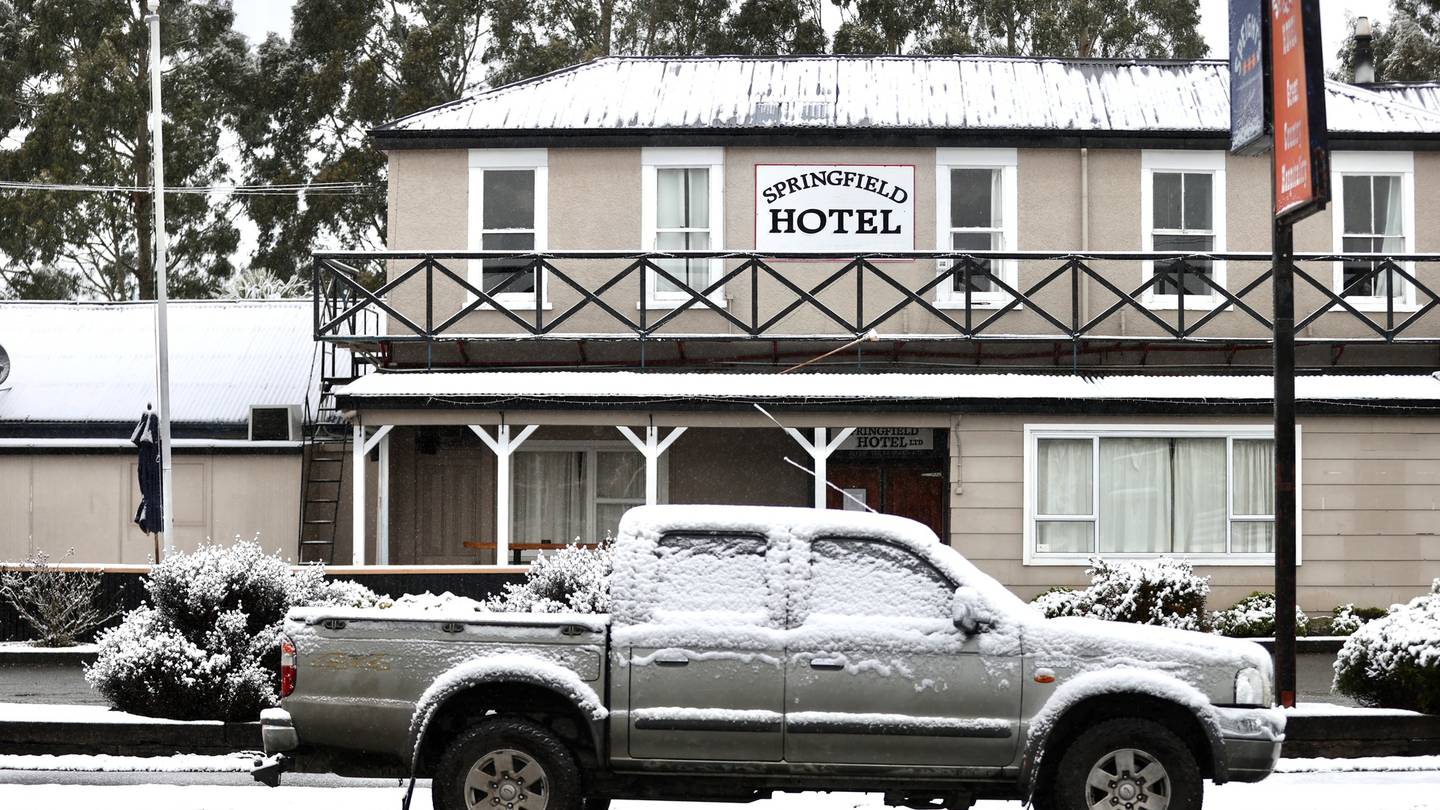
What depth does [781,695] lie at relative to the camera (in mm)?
8359

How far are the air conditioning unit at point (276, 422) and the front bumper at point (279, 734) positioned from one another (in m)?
15.3

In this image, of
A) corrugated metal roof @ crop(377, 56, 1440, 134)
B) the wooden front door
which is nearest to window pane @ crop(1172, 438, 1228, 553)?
the wooden front door

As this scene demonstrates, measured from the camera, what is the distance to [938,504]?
21469 mm

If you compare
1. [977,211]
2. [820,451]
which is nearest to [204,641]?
[820,451]

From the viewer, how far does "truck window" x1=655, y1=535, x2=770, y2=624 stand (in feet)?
27.8

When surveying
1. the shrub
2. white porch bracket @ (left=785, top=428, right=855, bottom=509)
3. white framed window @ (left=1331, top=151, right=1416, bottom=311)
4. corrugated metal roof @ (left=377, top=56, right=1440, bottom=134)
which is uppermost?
corrugated metal roof @ (left=377, top=56, right=1440, bottom=134)

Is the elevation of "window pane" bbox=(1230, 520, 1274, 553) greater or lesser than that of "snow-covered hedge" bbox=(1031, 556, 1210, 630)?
greater

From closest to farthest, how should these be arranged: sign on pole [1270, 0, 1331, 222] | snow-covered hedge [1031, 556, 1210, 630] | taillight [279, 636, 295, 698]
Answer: taillight [279, 636, 295, 698] → sign on pole [1270, 0, 1331, 222] → snow-covered hedge [1031, 556, 1210, 630]

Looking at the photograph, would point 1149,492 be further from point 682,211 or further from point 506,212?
point 506,212

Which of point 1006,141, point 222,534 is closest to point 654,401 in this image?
point 1006,141

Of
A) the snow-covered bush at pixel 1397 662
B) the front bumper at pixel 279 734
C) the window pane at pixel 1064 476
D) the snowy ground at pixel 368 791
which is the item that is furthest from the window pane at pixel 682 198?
the front bumper at pixel 279 734

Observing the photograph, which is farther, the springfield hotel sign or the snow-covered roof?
the springfield hotel sign

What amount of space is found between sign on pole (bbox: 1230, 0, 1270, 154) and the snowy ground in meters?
4.74

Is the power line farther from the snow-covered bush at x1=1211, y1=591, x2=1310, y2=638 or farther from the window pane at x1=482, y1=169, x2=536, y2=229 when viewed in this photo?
the snow-covered bush at x1=1211, y1=591, x2=1310, y2=638
